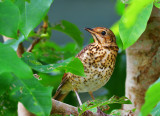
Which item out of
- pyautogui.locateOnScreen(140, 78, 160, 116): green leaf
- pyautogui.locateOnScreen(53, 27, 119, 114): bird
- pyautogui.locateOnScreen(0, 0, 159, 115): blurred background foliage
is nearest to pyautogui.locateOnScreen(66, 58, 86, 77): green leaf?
pyautogui.locateOnScreen(0, 0, 159, 115): blurred background foliage

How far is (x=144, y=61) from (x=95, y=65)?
0.64ft

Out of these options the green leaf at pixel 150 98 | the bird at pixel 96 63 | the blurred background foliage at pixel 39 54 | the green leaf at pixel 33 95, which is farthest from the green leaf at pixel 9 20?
the bird at pixel 96 63

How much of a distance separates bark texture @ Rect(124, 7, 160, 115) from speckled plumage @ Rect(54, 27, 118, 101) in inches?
3.7

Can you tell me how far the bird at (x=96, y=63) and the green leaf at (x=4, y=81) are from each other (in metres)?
0.63

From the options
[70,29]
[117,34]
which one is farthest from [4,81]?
[117,34]

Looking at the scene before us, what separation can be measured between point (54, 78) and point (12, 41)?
0.29 metres

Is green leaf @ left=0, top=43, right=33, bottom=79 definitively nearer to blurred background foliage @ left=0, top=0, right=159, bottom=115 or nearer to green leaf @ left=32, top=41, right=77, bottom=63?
blurred background foliage @ left=0, top=0, right=159, bottom=115

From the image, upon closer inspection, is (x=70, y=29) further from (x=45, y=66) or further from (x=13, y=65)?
(x=13, y=65)

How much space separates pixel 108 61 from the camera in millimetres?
1274

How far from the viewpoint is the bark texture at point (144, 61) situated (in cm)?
116

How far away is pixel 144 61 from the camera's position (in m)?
1.20

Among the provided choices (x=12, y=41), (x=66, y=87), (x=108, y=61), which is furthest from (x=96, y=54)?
(x=12, y=41)

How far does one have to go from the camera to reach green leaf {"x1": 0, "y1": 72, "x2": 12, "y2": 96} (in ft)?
1.99

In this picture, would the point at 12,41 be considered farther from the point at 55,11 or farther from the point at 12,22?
the point at 55,11
